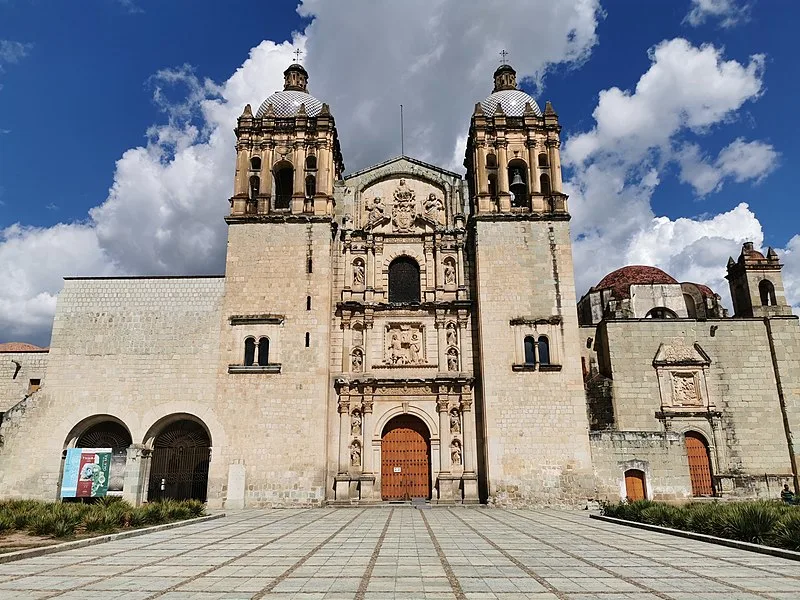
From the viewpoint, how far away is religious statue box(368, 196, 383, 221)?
25469 millimetres

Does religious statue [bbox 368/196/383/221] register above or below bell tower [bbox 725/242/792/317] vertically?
above

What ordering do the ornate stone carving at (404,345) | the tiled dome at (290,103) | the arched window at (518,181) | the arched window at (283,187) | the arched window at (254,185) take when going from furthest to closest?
the tiled dome at (290,103)
the arched window at (283,187)
the arched window at (518,181)
the arched window at (254,185)
the ornate stone carving at (404,345)

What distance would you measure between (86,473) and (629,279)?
28416 mm

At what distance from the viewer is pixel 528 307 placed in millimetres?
23188

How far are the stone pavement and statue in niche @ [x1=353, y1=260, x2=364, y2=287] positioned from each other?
490 inches

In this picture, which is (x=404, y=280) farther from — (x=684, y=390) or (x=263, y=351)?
(x=684, y=390)

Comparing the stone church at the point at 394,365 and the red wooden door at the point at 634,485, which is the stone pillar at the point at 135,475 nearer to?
the stone church at the point at 394,365

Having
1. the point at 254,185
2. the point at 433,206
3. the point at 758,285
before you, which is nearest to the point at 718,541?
the point at 433,206

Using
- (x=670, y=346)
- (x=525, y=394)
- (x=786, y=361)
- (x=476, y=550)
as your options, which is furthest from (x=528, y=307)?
(x=476, y=550)

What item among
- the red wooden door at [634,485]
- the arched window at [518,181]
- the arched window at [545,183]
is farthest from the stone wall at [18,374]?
the red wooden door at [634,485]

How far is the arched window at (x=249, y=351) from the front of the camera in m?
22.8

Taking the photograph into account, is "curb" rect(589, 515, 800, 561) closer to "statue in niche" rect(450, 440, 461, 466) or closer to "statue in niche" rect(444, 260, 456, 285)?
"statue in niche" rect(450, 440, 461, 466)

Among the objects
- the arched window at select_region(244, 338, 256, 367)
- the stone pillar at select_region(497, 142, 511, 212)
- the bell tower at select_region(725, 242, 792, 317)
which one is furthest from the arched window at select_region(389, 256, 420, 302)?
the bell tower at select_region(725, 242, 792, 317)

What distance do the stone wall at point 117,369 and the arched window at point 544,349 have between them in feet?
41.9
